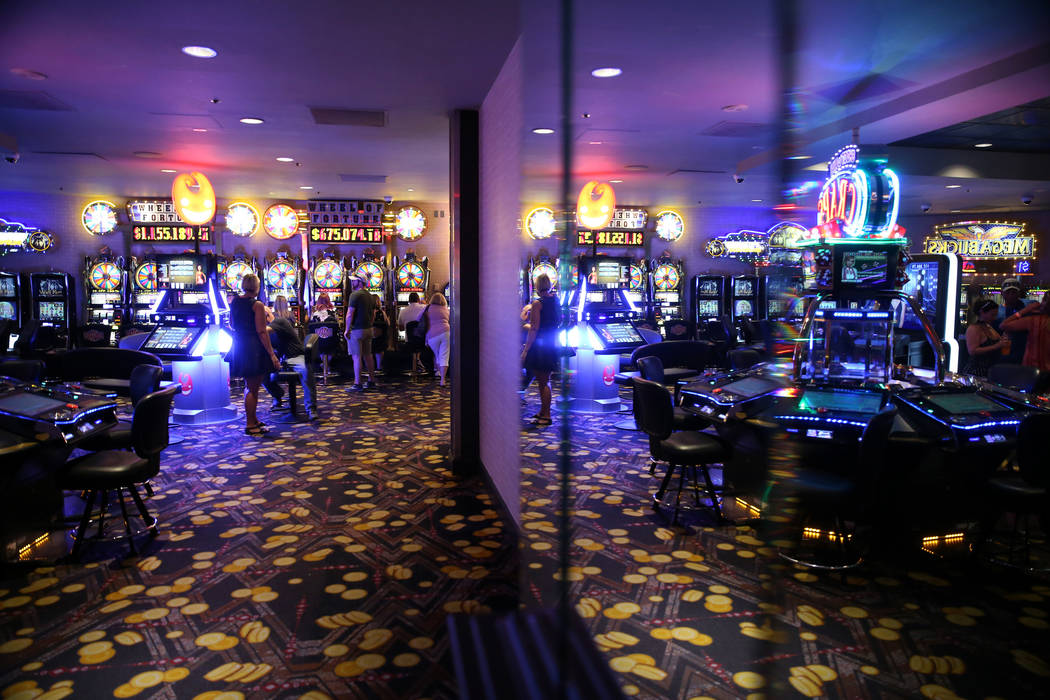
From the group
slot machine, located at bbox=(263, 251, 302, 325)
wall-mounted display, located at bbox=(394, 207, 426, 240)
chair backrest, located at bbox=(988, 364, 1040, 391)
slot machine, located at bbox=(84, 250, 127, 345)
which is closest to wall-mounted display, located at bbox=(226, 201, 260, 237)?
slot machine, located at bbox=(263, 251, 302, 325)

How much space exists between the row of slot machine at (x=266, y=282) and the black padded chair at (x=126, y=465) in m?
5.92

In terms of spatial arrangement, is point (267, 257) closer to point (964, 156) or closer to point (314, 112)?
point (314, 112)

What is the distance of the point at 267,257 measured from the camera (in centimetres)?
970

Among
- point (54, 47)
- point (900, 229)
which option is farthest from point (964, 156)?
point (54, 47)

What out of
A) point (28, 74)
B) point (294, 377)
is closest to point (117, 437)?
point (28, 74)

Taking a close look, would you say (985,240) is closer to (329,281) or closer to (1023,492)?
(1023,492)

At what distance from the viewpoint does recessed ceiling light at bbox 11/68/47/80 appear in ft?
13.0

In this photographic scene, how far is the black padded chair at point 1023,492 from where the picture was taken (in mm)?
2717

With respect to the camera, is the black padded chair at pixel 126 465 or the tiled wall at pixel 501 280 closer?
the black padded chair at pixel 126 465

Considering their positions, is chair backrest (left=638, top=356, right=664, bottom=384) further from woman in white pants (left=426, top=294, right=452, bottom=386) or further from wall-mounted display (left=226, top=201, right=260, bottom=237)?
wall-mounted display (left=226, top=201, right=260, bottom=237)

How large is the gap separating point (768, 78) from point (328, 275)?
797cm

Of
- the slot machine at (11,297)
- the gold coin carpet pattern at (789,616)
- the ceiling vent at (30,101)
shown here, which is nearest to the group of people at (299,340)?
the ceiling vent at (30,101)

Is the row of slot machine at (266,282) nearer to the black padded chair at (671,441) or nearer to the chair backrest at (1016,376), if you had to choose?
the black padded chair at (671,441)

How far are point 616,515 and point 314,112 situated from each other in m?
3.67
